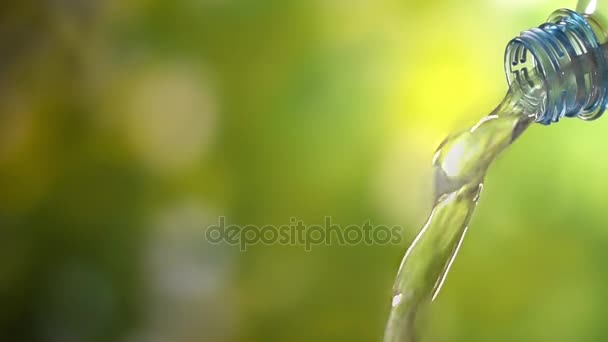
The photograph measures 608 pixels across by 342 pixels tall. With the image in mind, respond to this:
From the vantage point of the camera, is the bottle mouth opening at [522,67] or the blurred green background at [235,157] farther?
the blurred green background at [235,157]

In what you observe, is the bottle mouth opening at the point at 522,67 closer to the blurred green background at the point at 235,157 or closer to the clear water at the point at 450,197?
the clear water at the point at 450,197

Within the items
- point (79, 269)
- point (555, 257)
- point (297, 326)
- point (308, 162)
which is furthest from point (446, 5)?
point (79, 269)

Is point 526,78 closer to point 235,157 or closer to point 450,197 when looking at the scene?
point 450,197

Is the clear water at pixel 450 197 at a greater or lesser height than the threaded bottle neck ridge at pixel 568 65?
lesser

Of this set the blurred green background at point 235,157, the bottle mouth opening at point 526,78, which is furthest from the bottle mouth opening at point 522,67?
the blurred green background at point 235,157

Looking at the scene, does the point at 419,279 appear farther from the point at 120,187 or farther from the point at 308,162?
the point at 120,187
